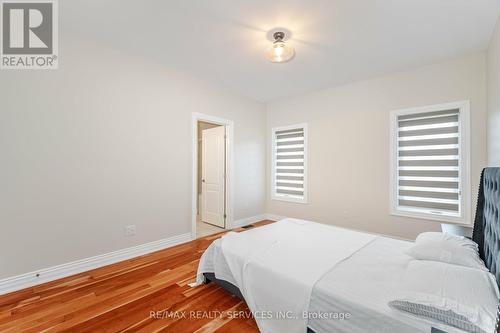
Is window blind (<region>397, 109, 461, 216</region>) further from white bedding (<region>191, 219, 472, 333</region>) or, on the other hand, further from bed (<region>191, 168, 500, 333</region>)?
white bedding (<region>191, 219, 472, 333</region>)

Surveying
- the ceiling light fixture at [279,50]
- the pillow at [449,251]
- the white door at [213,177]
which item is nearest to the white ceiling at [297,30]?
the ceiling light fixture at [279,50]

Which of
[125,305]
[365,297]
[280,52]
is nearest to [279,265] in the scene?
[365,297]

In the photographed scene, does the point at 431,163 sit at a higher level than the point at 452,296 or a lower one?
higher

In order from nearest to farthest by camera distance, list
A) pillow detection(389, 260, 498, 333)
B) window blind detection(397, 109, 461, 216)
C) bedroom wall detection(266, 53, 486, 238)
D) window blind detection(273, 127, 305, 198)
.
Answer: pillow detection(389, 260, 498, 333) → bedroom wall detection(266, 53, 486, 238) → window blind detection(397, 109, 461, 216) → window blind detection(273, 127, 305, 198)

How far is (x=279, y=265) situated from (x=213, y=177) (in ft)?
9.97

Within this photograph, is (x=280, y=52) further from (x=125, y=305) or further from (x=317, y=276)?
(x=125, y=305)

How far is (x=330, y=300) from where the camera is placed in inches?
49.3

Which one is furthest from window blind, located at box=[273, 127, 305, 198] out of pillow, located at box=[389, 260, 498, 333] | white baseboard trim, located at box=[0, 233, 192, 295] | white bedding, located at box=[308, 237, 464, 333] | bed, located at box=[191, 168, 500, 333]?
pillow, located at box=[389, 260, 498, 333]

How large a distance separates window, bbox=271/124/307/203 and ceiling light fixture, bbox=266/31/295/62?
2.05 metres

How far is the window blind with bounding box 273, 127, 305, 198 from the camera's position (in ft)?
14.4

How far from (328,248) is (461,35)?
2748 mm

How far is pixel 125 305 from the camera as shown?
1840 millimetres

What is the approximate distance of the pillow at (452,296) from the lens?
0.97m

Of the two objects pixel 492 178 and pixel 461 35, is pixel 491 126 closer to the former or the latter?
pixel 461 35
